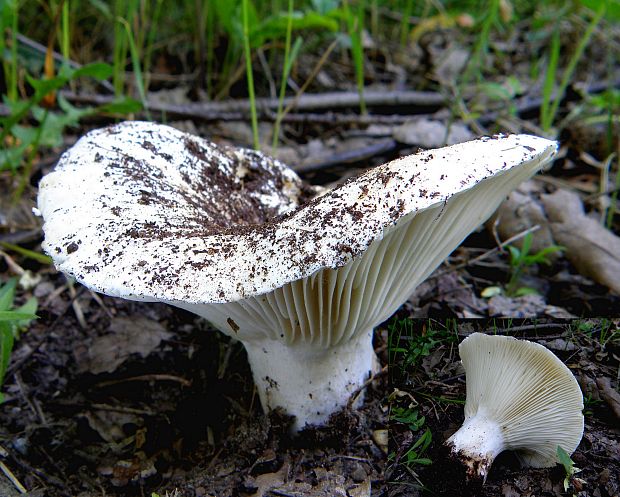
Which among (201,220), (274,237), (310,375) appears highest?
(274,237)

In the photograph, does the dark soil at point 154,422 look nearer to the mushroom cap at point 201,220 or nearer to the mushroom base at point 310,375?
the mushroom base at point 310,375

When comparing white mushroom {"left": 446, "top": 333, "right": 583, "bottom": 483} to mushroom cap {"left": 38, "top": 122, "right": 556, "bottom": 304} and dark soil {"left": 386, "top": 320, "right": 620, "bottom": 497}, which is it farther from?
mushroom cap {"left": 38, "top": 122, "right": 556, "bottom": 304}

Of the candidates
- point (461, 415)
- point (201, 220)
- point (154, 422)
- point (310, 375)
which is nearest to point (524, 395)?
point (461, 415)

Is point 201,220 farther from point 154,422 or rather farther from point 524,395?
point 524,395

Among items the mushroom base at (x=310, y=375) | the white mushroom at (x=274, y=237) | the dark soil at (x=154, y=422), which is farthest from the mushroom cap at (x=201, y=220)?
the dark soil at (x=154, y=422)

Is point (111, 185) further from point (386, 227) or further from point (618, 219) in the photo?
point (618, 219)
